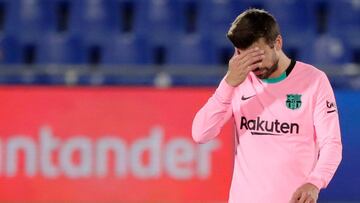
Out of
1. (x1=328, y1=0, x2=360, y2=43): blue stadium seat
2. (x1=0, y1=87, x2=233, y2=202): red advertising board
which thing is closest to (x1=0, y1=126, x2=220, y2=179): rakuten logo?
(x1=0, y1=87, x2=233, y2=202): red advertising board

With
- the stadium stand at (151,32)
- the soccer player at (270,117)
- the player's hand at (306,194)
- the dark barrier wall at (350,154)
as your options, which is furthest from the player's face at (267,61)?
the stadium stand at (151,32)

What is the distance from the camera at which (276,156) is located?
3.54 metres

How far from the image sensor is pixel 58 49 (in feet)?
35.0

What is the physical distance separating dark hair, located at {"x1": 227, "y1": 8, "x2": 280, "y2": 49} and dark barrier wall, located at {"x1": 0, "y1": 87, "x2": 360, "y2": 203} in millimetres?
5251

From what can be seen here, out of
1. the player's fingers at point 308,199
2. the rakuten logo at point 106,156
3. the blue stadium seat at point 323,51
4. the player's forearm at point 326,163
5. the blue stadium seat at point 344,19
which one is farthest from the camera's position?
the blue stadium seat at point 344,19

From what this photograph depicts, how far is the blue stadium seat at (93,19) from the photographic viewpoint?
10.8 metres

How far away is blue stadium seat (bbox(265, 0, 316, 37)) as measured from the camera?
11.0m

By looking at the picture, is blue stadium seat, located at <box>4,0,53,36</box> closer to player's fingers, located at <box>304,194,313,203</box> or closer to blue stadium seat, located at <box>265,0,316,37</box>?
blue stadium seat, located at <box>265,0,316,37</box>

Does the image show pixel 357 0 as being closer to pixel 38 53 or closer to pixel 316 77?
pixel 38 53

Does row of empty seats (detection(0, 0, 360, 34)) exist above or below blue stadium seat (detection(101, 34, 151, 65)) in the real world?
above

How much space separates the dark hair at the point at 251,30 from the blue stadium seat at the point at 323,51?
7.29 metres

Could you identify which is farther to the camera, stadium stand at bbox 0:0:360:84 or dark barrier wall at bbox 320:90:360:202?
stadium stand at bbox 0:0:360:84

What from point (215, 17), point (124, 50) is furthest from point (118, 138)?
point (215, 17)

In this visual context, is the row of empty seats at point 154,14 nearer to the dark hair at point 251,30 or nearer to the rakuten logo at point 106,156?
the rakuten logo at point 106,156
